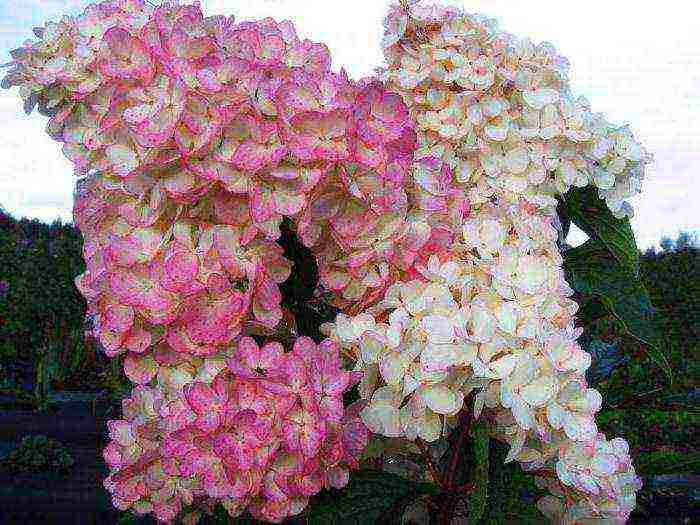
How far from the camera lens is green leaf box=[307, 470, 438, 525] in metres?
0.82

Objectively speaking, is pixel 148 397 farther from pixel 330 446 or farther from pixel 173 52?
pixel 173 52

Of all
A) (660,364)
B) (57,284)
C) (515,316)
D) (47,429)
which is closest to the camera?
(515,316)

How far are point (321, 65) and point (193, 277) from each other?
0.22 metres

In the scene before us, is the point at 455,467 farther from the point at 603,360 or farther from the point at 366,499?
the point at 603,360

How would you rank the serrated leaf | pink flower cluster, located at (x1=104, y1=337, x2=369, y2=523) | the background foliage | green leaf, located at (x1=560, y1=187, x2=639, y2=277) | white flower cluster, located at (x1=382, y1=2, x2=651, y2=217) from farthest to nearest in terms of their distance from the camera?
the serrated leaf < green leaf, located at (x1=560, y1=187, x2=639, y2=277) < white flower cluster, located at (x1=382, y1=2, x2=651, y2=217) < the background foliage < pink flower cluster, located at (x1=104, y1=337, x2=369, y2=523)

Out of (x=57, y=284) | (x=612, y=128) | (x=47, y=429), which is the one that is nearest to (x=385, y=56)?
(x=612, y=128)

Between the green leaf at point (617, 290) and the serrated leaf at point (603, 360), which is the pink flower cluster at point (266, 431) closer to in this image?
the green leaf at point (617, 290)

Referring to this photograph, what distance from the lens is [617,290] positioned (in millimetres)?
1193

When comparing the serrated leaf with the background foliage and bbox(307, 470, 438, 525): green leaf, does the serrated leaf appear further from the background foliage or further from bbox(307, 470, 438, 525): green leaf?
bbox(307, 470, 438, 525): green leaf

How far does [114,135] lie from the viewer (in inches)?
31.2

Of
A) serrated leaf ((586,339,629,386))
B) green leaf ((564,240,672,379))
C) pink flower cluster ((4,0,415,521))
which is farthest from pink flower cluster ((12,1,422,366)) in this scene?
serrated leaf ((586,339,629,386))

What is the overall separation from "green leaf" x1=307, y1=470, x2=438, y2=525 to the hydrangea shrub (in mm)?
28

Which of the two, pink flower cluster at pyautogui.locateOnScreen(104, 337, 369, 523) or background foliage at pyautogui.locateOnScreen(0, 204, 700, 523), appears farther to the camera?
background foliage at pyautogui.locateOnScreen(0, 204, 700, 523)

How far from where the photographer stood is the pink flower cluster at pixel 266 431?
2.40ft
